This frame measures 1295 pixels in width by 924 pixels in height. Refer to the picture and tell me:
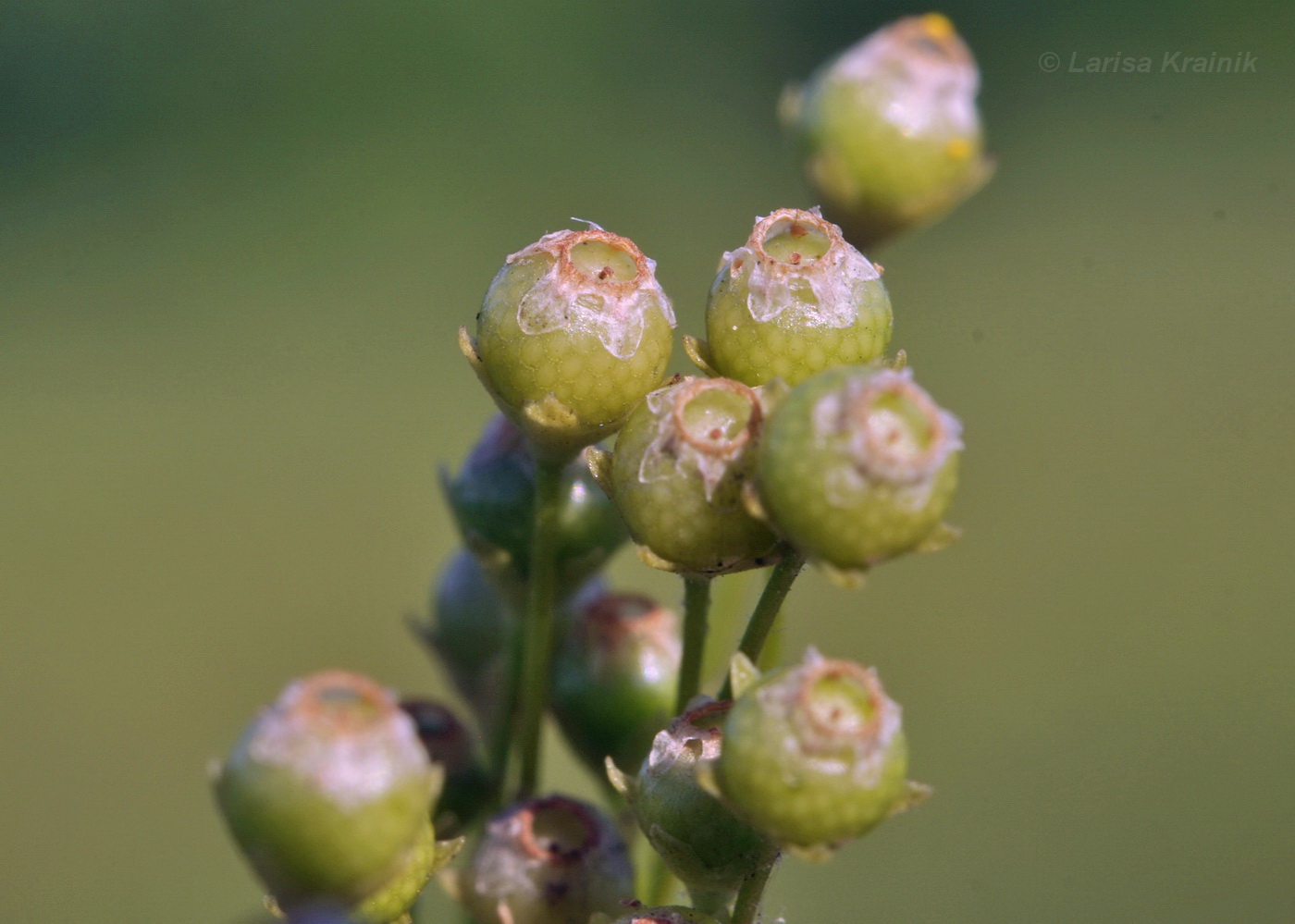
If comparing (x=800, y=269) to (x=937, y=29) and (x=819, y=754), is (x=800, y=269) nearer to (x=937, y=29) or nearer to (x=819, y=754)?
(x=819, y=754)

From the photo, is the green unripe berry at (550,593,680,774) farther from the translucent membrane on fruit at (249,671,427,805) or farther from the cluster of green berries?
the translucent membrane on fruit at (249,671,427,805)

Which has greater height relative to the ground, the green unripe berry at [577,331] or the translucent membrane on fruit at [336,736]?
the green unripe berry at [577,331]

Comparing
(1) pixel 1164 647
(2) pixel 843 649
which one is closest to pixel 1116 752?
(1) pixel 1164 647

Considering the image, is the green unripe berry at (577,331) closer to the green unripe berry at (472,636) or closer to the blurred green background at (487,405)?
the green unripe berry at (472,636)

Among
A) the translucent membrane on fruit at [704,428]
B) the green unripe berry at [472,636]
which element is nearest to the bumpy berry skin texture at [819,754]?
the translucent membrane on fruit at [704,428]

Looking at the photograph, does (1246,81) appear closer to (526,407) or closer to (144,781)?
(144,781)

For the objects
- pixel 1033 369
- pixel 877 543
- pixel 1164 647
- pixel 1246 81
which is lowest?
pixel 1164 647

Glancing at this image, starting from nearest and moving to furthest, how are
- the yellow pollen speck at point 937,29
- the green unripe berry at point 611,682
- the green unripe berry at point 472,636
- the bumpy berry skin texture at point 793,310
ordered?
the bumpy berry skin texture at point 793,310 → the green unripe berry at point 611,682 → the green unripe berry at point 472,636 → the yellow pollen speck at point 937,29

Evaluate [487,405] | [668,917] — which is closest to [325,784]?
[668,917]
